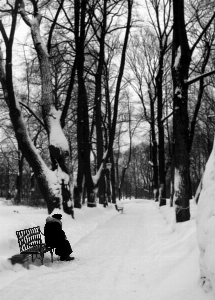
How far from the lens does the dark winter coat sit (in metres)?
7.87

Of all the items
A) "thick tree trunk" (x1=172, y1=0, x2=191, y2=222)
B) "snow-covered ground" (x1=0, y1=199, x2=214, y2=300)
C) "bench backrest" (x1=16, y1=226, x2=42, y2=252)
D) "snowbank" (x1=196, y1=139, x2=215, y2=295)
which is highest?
"thick tree trunk" (x1=172, y1=0, x2=191, y2=222)

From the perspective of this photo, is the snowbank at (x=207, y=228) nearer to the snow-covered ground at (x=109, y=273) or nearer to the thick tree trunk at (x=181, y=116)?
the snow-covered ground at (x=109, y=273)

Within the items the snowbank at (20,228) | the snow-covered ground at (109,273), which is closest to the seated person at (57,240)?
the snow-covered ground at (109,273)

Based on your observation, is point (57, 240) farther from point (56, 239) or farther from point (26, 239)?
point (26, 239)

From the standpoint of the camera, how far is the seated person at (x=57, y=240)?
786cm

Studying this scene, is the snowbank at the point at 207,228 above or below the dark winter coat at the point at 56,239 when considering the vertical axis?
above

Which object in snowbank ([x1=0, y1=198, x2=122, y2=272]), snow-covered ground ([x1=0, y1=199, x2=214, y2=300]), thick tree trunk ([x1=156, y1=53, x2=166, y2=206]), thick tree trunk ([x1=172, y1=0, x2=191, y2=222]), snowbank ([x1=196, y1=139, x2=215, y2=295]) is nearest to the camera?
snowbank ([x1=196, y1=139, x2=215, y2=295])

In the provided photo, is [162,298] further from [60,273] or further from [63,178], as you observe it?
[63,178]

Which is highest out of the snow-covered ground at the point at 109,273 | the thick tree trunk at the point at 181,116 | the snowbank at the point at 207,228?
the thick tree trunk at the point at 181,116

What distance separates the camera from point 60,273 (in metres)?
6.50

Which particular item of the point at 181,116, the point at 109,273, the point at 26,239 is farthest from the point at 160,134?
the point at 109,273

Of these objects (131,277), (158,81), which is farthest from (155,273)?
(158,81)

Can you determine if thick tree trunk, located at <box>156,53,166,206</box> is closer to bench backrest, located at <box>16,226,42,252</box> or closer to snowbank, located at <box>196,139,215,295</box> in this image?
bench backrest, located at <box>16,226,42,252</box>

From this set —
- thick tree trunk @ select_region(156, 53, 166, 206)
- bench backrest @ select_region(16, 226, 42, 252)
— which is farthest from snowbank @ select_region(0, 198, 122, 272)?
thick tree trunk @ select_region(156, 53, 166, 206)
